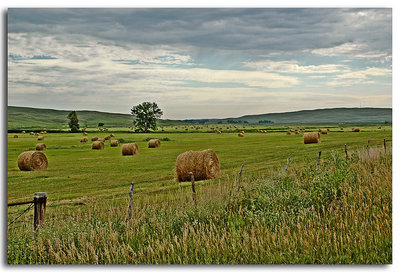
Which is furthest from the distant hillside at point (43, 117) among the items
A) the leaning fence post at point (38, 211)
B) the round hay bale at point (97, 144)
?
the round hay bale at point (97, 144)

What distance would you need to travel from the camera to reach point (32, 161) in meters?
13.2

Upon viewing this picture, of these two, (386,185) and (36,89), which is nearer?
(386,185)

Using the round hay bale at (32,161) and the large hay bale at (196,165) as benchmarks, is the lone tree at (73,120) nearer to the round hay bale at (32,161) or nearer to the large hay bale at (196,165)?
the round hay bale at (32,161)

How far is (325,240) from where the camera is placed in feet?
18.7

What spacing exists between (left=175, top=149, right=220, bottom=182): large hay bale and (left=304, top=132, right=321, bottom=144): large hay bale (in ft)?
52.3

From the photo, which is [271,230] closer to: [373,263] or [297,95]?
[373,263]

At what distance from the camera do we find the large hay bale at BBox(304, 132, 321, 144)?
27297 mm

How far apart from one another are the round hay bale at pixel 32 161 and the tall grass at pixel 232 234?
20.2ft

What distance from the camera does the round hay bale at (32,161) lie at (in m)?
12.1

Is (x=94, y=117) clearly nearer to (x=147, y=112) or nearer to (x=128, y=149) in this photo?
(x=147, y=112)

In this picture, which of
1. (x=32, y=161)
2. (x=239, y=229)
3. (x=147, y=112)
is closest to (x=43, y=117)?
(x=147, y=112)
